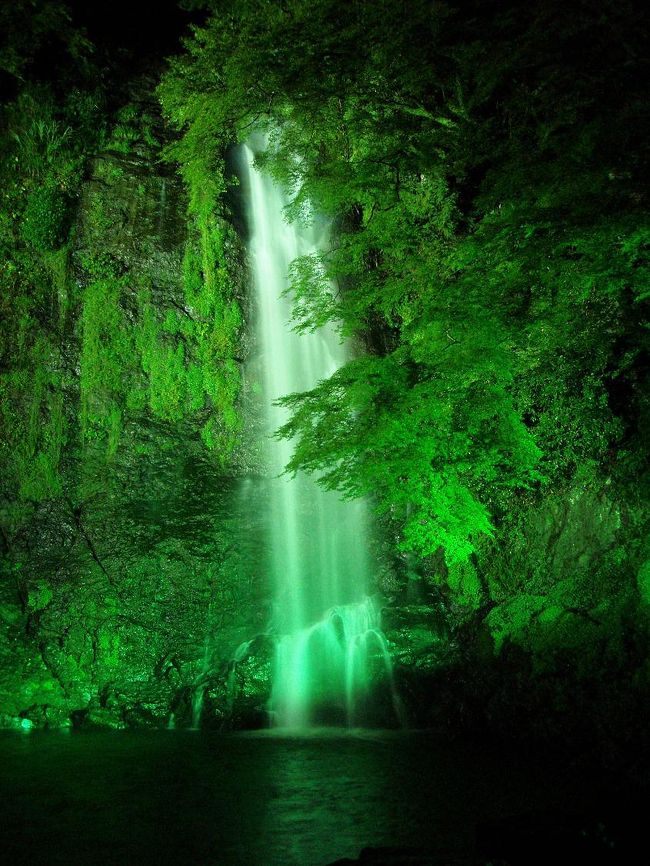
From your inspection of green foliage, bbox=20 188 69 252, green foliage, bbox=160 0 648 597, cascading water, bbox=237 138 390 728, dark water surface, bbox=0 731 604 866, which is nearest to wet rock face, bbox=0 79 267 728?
green foliage, bbox=20 188 69 252

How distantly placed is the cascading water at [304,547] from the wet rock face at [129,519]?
72cm

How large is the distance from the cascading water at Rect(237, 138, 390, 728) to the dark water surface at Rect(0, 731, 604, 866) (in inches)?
53.9

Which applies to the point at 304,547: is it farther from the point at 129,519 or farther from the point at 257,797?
the point at 257,797

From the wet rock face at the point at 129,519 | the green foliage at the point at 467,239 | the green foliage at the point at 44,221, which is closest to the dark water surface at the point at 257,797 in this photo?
the wet rock face at the point at 129,519

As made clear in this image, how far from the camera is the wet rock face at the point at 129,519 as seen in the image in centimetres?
1085

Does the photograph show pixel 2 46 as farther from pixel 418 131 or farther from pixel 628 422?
pixel 628 422

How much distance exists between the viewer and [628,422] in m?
8.87

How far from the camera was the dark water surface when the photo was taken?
5.29 meters

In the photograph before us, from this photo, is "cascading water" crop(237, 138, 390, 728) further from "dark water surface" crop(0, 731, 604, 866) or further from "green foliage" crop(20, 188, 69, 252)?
"green foliage" crop(20, 188, 69, 252)

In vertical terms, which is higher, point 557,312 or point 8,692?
point 557,312

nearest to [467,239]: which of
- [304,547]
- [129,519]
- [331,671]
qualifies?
[304,547]

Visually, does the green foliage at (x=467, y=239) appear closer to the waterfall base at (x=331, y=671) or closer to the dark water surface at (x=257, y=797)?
the waterfall base at (x=331, y=671)

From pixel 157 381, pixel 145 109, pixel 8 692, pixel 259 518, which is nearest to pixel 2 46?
pixel 145 109

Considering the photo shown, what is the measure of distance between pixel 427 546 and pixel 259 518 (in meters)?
4.69
